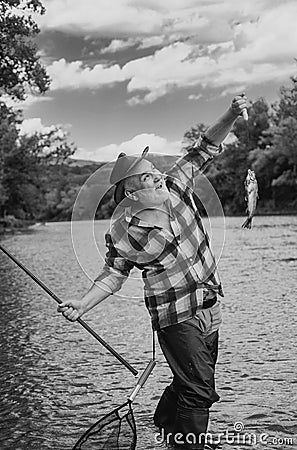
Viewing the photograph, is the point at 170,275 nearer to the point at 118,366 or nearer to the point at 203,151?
the point at 203,151

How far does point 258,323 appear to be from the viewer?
10.1 meters

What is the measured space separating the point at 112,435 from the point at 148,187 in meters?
1.59

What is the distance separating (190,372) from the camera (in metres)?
4.76

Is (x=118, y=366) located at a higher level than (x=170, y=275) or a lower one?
lower

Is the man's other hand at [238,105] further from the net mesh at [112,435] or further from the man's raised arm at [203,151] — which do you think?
the net mesh at [112,435]

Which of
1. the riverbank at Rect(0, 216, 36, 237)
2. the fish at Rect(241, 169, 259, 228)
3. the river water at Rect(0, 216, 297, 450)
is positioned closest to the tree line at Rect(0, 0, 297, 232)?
the riverbank at Rect(0, 216, 36, 237)

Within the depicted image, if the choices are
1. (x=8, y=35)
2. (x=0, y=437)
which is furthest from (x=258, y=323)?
(x=8, y=35)

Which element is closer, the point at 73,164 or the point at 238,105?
the point at 238,105

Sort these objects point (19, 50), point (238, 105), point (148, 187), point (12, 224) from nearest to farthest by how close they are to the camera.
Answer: point (148, 187)
point (238, 105)
point (19, 50)
point (12, 224)

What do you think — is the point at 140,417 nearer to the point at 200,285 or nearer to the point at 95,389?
the point at 95,389

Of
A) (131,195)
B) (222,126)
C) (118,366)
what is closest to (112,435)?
(131,195)

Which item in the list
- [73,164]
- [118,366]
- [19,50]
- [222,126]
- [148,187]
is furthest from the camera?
[73,164]

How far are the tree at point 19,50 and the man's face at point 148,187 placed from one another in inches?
833

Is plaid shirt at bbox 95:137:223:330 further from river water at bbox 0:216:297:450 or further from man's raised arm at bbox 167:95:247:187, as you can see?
river water at bbox 0:216:297:450
